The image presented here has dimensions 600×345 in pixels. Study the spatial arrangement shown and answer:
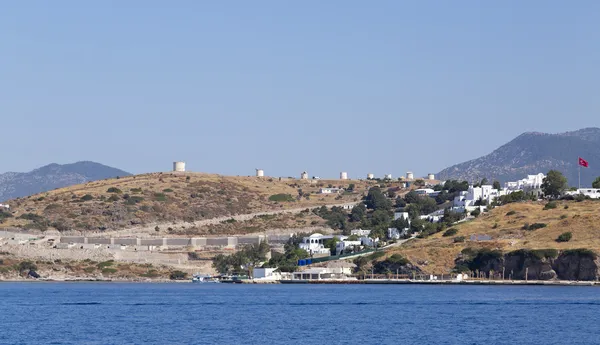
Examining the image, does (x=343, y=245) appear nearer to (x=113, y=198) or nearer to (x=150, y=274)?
(x=150, y=274)

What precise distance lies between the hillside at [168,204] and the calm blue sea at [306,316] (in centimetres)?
5550

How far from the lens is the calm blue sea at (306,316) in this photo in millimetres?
58219

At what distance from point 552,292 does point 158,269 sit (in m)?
57.2

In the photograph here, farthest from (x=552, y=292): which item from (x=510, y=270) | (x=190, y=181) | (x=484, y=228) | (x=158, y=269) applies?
(x=190, y=181)

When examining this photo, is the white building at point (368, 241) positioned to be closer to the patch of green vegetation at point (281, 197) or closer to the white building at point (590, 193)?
the white building at point (590, 193)

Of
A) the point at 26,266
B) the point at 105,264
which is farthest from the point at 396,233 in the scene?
the point at 26,266

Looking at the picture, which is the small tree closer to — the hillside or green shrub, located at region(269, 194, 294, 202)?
the hillside

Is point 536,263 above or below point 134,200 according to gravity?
below

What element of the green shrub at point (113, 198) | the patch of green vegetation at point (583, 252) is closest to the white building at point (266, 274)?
the patch of green vegetation at point (583, 252)

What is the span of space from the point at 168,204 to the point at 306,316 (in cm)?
9987

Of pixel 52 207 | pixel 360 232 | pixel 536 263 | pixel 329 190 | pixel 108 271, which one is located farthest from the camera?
pixel 329 190

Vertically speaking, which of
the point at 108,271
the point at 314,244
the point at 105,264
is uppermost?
the point at 314,244

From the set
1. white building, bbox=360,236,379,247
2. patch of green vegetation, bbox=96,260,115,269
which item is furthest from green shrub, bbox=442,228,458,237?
patch of green vegetation, bbox=96,260,115,269

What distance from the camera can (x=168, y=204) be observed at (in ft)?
554
